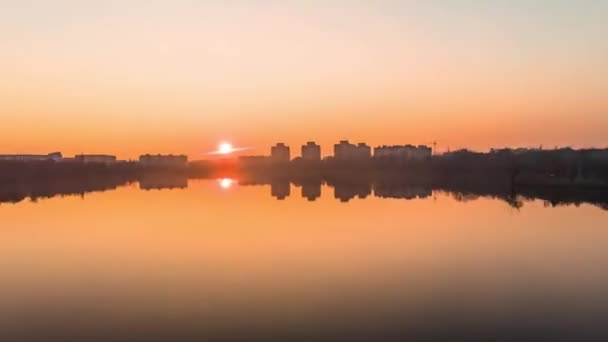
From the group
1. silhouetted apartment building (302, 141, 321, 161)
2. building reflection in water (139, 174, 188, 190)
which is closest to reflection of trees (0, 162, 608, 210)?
building reflection in water (139, 174, 188, 190)

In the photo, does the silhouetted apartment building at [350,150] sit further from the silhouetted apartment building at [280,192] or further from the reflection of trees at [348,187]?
the silhouetted apartment building at [280,192]

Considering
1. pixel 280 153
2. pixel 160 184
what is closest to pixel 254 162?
pixel 280 153

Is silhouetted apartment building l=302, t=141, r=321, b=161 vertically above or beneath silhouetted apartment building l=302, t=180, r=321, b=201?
above

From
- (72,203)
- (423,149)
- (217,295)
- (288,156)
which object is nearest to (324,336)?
(217,295)

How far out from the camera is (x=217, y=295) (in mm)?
13250

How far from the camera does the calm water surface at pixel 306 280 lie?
10.7m

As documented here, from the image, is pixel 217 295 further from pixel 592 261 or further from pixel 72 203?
pixel 72 203

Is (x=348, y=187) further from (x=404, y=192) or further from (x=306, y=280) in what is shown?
(x=306, y=280)

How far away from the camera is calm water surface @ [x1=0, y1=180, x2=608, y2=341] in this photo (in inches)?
420

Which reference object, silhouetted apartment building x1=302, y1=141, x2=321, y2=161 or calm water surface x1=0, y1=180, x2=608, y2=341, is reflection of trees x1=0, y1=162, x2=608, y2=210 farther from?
silhouetted apartment building x1=302, y1=141, x2=321, y2=161

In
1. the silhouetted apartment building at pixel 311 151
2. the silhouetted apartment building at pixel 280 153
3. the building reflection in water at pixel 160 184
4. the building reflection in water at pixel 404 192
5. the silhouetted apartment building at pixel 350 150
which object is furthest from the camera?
the silhouetted apartment building at pixel 280 153

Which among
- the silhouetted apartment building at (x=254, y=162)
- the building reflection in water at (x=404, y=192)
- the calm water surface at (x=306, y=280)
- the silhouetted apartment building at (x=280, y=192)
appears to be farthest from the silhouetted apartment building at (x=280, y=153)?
the calm water surface at (x=306, y=280)

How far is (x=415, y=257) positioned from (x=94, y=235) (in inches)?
548

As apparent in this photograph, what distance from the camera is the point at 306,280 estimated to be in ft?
48.2
